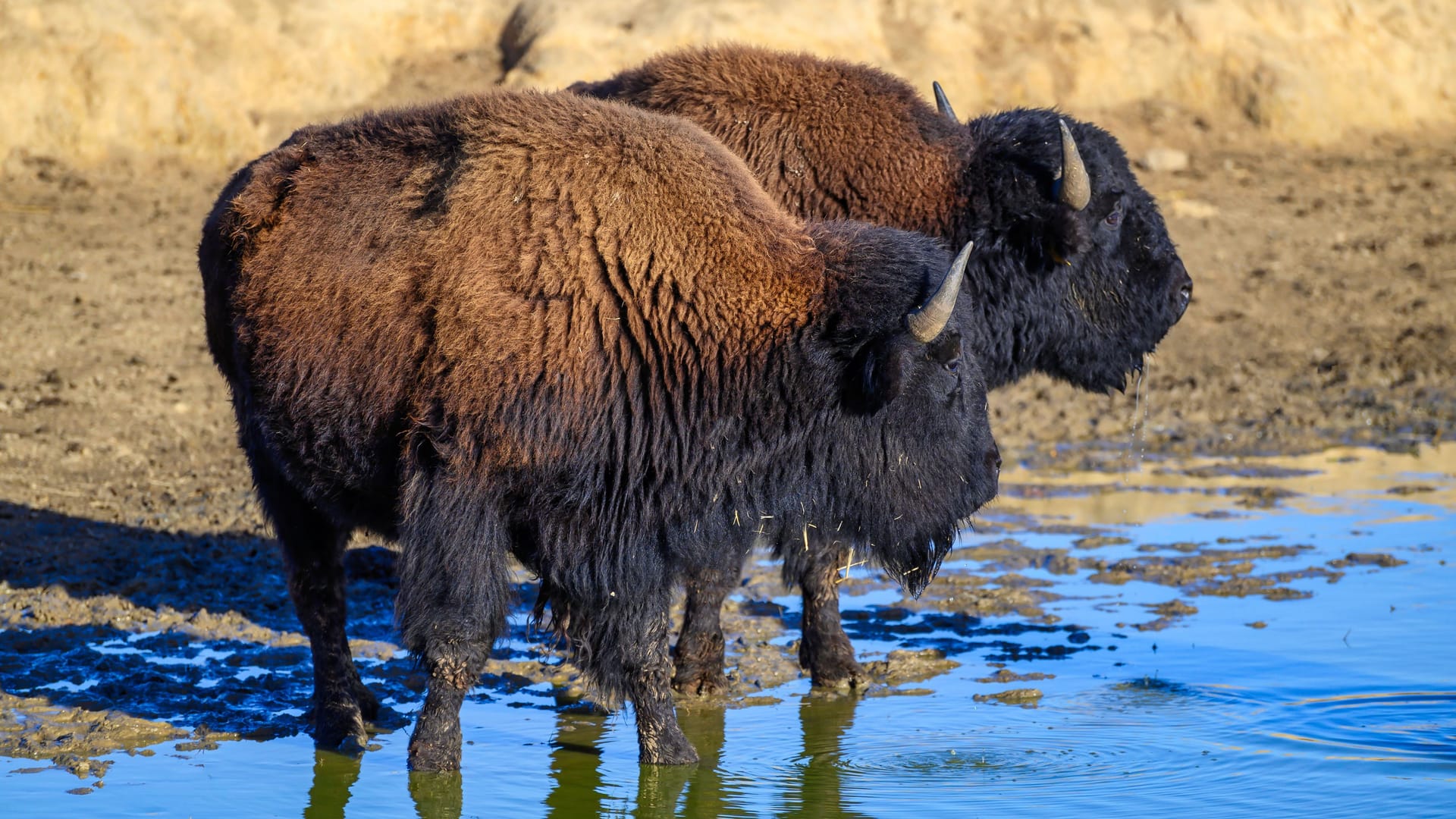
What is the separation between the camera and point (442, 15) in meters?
15.6

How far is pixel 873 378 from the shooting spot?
4.87 m

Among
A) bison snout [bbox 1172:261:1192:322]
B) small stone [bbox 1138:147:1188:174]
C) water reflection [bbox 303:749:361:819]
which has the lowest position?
water reflection [bbox 303:749:361:819]

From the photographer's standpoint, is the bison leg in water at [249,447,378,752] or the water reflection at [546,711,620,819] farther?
the bison leg in water at [249,447,378,752]

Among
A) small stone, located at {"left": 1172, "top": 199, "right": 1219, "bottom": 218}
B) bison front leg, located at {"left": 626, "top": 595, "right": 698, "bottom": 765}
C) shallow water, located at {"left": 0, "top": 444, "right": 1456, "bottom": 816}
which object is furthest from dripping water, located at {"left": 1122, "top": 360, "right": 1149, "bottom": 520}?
bison front leg, located at {"left": 626, "top": 595, "right": 698, "bottom": 765}

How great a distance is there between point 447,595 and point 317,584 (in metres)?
0.97

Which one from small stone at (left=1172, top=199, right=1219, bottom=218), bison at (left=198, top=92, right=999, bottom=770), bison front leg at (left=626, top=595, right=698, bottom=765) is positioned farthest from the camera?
small stone at (left=1172, top=199, right=1219, bottom=218)

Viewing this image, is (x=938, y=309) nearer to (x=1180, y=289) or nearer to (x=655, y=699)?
(x=655, y=699)

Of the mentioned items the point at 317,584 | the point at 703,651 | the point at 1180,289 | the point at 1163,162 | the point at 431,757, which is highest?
the point at 1163,162

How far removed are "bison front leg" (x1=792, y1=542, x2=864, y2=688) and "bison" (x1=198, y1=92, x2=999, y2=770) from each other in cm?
92

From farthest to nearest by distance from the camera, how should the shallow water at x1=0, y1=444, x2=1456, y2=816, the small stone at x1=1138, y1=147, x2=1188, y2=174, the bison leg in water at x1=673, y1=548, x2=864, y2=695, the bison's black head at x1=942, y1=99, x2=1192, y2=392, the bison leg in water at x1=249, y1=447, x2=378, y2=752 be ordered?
the small stone at x1=1138, y1=147, x2=1188, y2=174 → the bison's black head at x1=942, y1=99, x2=1192, y2=392 → the bison leg in water at x1=673, y1=548, x2=864, y2=695 → the bison leg in water at x1=249, y1=447, x2=378, y2=752 → the shallow water at x1=0, y1=444, x2=1456, y2=816

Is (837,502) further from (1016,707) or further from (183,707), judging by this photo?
(183,707)

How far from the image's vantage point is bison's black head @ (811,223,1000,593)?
4883mm

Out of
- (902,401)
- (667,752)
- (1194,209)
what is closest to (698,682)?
(667,752)

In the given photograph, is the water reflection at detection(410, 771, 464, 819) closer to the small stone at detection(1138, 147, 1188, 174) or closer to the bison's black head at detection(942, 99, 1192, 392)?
the bison's black head at detection(942, 99, 1192, 392)
